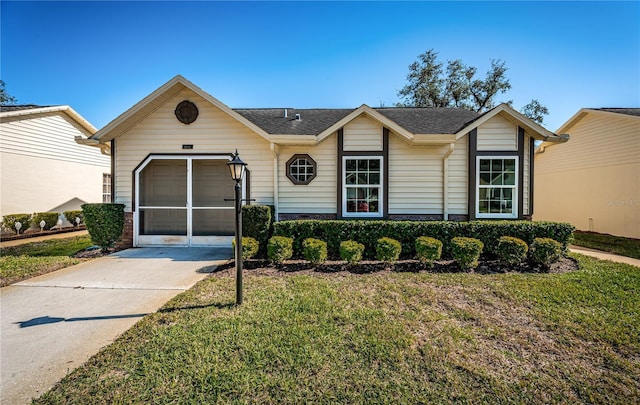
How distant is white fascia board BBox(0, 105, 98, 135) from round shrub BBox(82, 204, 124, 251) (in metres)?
6.82

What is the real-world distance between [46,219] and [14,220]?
1.05 meters

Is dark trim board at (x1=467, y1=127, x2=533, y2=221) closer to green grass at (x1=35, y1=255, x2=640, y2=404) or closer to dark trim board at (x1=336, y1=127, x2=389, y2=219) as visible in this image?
dark trim board at (x1=336, y1=127, x2=389, y2=219)

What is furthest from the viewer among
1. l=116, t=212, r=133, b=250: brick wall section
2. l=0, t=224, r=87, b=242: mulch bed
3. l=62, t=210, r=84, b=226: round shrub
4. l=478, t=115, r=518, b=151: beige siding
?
l=62, t=210, r=84, b=226: round shrub

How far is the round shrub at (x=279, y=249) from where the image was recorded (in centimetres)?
606

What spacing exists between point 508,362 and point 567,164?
51.0 ft

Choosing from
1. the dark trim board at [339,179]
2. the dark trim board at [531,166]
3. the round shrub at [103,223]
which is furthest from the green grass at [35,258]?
the dark trim board at [531,166]

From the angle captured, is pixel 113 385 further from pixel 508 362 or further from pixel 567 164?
pixel 567 164

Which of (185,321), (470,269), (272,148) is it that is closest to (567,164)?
(470,269)

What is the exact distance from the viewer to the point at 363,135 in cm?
802

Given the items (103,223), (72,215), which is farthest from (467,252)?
(72,215)

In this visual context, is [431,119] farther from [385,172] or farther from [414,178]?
[385,172]

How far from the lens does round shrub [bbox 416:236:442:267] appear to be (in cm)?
595

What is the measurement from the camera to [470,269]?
601 cm

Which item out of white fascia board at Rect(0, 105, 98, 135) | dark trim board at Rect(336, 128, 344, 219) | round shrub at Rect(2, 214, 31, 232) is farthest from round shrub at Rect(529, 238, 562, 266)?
white fascia board at Rect(0, 105, 98, 135)
